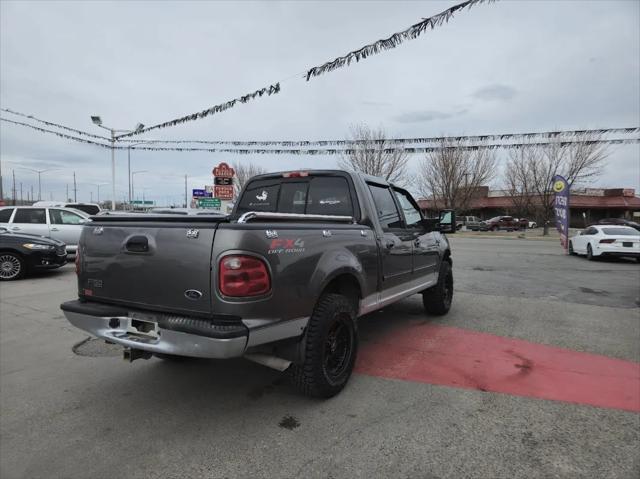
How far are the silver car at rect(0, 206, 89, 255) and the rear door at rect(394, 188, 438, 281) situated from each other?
10922 mm

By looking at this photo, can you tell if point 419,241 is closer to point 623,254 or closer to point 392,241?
point 392,241

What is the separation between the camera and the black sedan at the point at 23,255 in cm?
992

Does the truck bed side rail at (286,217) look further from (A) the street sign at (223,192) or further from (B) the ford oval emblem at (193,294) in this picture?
(A) the street sign at (223,192)

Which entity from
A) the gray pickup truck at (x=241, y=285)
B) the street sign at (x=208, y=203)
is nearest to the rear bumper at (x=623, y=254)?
the gray pickup truck at (x=241, y=285)

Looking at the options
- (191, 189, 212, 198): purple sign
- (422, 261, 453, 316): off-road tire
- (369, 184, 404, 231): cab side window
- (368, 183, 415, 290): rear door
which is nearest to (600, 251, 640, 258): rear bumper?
(422, 261, 453, 316): off-road tire

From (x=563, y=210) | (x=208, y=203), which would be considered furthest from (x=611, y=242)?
(x=208, y=203)

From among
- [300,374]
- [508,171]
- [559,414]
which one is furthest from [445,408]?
[508,171]

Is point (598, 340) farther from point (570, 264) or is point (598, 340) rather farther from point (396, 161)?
point (396, 161)

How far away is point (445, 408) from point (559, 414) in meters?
0.86

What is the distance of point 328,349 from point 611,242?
48.4 feet

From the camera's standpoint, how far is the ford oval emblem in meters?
2.76

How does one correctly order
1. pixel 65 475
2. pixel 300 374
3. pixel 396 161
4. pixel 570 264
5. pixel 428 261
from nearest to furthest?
pixel 65 475 < pixel 300 374 < pixel 428 261 < pixel 570 264 < pixel 396 161

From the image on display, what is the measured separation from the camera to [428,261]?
568cm

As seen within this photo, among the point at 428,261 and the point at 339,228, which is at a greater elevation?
the point at 339,228
